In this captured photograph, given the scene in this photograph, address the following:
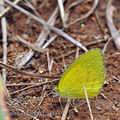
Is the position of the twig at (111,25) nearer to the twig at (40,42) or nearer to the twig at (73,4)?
the twig at (73,4)

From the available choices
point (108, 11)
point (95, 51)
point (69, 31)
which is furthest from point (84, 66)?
point (108, 11)

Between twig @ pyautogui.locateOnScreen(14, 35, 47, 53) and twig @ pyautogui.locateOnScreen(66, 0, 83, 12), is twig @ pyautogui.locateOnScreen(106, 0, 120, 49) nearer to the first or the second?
twig @ pyautogui.locateOnScreen(66, 0, 83, 12)

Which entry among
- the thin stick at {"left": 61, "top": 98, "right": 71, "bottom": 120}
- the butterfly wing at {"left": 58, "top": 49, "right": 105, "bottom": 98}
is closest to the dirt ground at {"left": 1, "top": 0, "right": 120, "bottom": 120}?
the thin stick at {"left": 61, "top": 98, "right": 71, "bottom": 120}

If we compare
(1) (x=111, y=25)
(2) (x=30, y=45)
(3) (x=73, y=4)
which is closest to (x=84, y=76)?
(2) (x=30, y=45)

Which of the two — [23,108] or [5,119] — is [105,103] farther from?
[5,119]

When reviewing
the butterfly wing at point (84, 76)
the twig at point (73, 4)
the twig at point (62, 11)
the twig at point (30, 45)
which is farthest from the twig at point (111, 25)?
the butterfly wing at point (84, 76)
